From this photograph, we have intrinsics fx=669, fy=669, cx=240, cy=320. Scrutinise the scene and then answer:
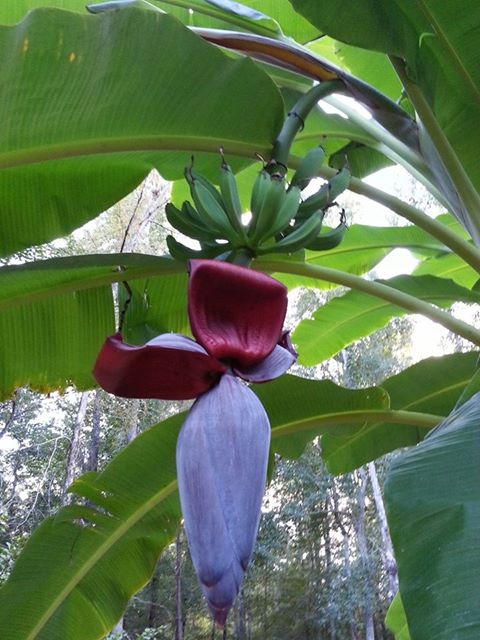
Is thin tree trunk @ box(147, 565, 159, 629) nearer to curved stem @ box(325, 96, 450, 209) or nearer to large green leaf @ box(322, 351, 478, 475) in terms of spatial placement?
large green leaf @ box(322, 351, 478, 475)

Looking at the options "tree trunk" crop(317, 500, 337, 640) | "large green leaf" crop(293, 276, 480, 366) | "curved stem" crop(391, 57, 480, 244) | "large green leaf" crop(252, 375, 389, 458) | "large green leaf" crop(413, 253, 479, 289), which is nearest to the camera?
"curved stem" crop(391, 57, 480, 244)

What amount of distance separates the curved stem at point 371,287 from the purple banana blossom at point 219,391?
0.42 m

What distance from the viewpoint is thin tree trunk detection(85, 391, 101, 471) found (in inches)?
312

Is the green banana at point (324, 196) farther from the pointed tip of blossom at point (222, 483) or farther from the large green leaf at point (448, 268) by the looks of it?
the large green leaf at point (448, 268)

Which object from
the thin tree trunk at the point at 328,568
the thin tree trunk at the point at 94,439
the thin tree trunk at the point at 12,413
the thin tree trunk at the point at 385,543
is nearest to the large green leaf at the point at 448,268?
the thin tree trunk at the point at 12,413

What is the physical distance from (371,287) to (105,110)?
437 mm

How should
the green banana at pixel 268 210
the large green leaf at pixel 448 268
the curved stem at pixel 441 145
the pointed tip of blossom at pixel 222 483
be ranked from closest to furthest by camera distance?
1. the pointed tip of blossom at pixel 222 483
2. the green banana at pixel 268 210
3. the curved stem at pixel 441 145
4. the large green leaf at pixel 448 268

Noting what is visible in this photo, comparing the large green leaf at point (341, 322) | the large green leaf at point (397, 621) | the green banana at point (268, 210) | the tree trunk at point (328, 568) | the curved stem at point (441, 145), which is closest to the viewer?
the green banana at point (268, 210)

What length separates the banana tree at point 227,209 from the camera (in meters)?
0.56

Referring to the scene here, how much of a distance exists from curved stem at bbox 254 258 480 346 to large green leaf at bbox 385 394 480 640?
Answer: 14.3 inches

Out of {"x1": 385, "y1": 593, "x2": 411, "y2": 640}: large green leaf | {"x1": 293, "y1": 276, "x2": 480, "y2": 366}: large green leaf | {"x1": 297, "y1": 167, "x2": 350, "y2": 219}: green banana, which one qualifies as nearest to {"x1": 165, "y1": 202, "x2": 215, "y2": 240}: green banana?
{"x1": 297, "y1": 167, "x2": 350, "y2": 219}: green banana

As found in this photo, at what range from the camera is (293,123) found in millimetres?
645

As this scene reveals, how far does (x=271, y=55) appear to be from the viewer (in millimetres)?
722

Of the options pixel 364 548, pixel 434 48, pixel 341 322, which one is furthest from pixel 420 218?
pixel 364 548
